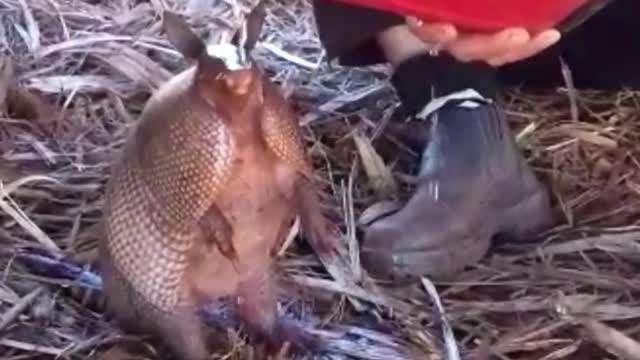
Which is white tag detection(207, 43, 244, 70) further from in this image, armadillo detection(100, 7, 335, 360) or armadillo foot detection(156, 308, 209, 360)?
armadillo foot detection(156, 308, 209, 360)

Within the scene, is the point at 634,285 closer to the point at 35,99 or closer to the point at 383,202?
the point at 383,202

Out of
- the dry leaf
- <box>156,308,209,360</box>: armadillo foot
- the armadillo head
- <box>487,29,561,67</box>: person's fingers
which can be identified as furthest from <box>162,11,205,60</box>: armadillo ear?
the dry leaf

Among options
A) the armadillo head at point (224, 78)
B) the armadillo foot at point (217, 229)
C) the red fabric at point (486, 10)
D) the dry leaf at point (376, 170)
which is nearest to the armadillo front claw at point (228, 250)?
the armadillo foot at point (217, 229)

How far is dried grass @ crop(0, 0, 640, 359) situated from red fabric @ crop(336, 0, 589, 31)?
0.30m

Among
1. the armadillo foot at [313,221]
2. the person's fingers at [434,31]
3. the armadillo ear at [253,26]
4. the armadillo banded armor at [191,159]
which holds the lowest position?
the armadillo foot at [313,221]

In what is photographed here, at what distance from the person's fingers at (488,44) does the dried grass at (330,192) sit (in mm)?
236

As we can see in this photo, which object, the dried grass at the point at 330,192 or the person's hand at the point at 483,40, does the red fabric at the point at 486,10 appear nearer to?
the person's hand at the point at 483,40

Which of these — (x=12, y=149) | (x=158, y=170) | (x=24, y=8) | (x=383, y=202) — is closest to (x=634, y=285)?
(x=383, y=202)

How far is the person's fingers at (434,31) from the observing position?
4.99 feet

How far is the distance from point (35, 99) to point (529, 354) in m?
0.75

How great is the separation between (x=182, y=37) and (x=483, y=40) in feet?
1.09

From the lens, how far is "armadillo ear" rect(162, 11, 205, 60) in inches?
54.4

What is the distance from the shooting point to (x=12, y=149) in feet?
6.19

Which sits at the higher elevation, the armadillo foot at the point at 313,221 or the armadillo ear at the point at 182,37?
the armadillo ear at the point at 182,37
